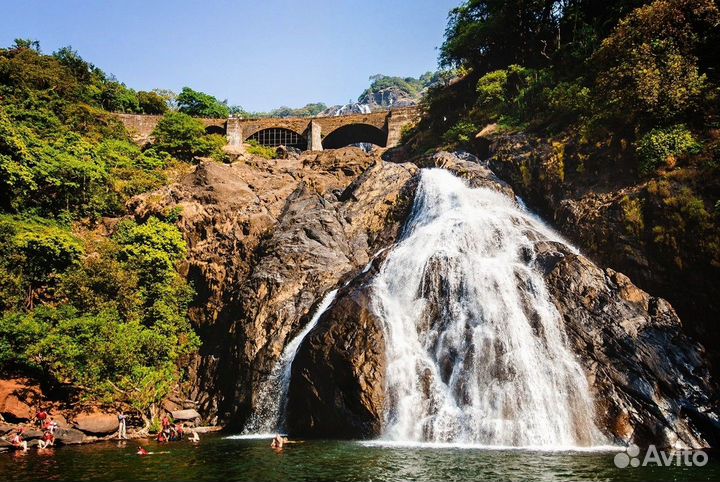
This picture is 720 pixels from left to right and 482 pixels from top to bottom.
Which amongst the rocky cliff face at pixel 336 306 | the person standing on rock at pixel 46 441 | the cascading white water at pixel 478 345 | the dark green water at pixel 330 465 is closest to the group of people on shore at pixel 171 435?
the rocky cliff face at pixel 336 306

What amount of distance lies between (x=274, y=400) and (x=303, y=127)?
46338 millimetres

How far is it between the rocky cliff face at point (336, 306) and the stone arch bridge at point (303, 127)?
712 inches

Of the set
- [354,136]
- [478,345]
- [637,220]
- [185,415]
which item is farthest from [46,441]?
[354,136]

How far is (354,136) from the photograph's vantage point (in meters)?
68.0

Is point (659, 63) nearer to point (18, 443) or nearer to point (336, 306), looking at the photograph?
point (336, 306)

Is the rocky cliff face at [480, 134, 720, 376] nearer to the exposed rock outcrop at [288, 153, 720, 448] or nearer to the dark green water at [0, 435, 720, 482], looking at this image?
the exposed rock outcrop at [288, 153, 720, 448]

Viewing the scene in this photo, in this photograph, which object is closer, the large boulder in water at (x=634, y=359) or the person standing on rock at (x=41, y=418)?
the large boulder in water at (x=634, y=359)

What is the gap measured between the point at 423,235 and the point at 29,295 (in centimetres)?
2501

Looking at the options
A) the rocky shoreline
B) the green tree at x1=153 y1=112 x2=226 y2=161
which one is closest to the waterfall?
the rocky shoreline

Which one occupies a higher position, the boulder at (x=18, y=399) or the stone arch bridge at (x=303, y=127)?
the stone arch bridge at (x=303, y=127)

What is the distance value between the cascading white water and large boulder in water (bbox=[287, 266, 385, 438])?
686mm

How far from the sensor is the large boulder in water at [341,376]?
20203 millimetres

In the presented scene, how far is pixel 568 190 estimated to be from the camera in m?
29.7

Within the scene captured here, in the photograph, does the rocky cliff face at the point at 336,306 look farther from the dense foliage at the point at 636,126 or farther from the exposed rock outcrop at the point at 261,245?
the dense foliage at the point at 636,126
